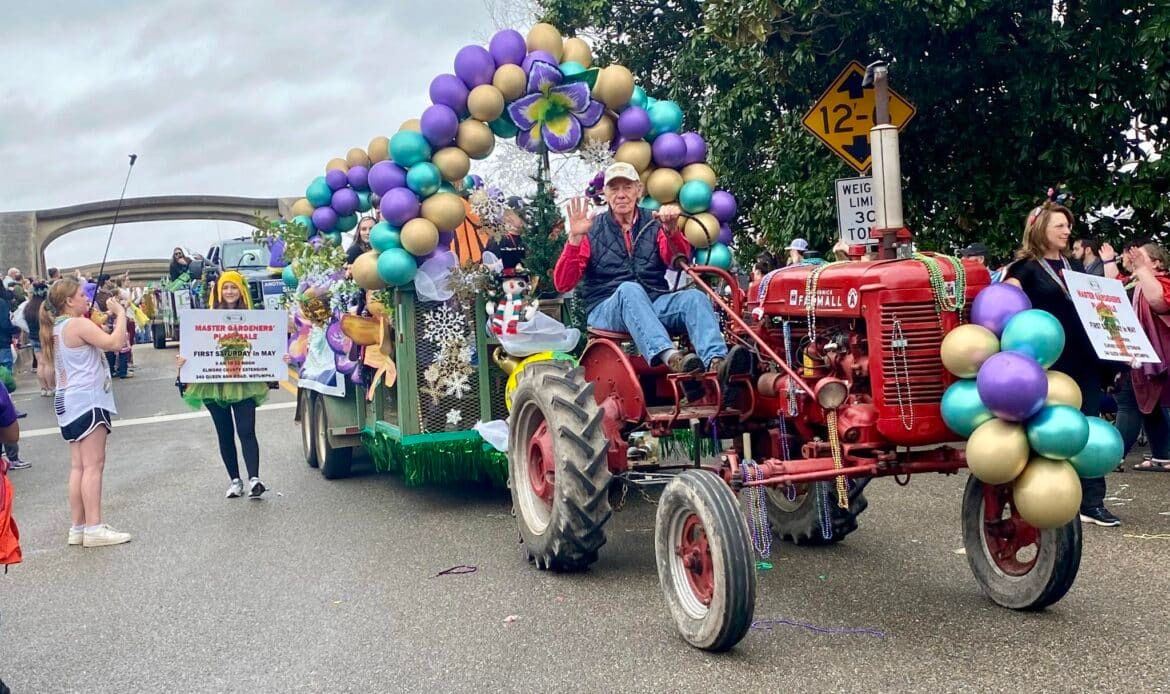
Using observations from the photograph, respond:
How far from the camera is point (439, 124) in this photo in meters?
7.23

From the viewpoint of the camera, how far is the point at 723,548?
Answer: 4312mm

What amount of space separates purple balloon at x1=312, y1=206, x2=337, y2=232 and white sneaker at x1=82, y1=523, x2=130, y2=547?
3.99 metres

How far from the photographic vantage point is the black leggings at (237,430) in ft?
28.6

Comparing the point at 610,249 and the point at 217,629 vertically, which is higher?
the point at 610,249

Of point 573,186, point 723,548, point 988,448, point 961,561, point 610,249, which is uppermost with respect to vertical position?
point 573,186

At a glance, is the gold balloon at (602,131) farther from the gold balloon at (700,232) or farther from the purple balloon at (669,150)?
the gold balloon at (700,232)

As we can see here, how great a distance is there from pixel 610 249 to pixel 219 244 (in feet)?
70.7

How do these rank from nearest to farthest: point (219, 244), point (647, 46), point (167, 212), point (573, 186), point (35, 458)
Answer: point (573, 186) < point (35, 458) < point (647, 46) < point (219, 244) < point (167, 212)

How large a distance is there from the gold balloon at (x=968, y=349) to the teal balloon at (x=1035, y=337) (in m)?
0.07

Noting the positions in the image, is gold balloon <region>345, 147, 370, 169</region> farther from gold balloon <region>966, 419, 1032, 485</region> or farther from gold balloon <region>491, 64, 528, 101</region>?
gold balloon <region>966, 419, 1032, 485</region>

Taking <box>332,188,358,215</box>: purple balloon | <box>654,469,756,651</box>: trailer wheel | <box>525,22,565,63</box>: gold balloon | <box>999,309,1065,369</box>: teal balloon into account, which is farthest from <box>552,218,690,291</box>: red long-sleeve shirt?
<box>332,188,358,215</box>: purple balloon

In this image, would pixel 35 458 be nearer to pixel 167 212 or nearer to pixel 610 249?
pixel 610 249

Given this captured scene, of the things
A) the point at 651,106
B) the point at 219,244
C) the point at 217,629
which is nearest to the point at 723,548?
the point at 217,629

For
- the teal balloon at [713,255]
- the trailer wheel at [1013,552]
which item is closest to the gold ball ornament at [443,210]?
the teal balloon at [713,255]
